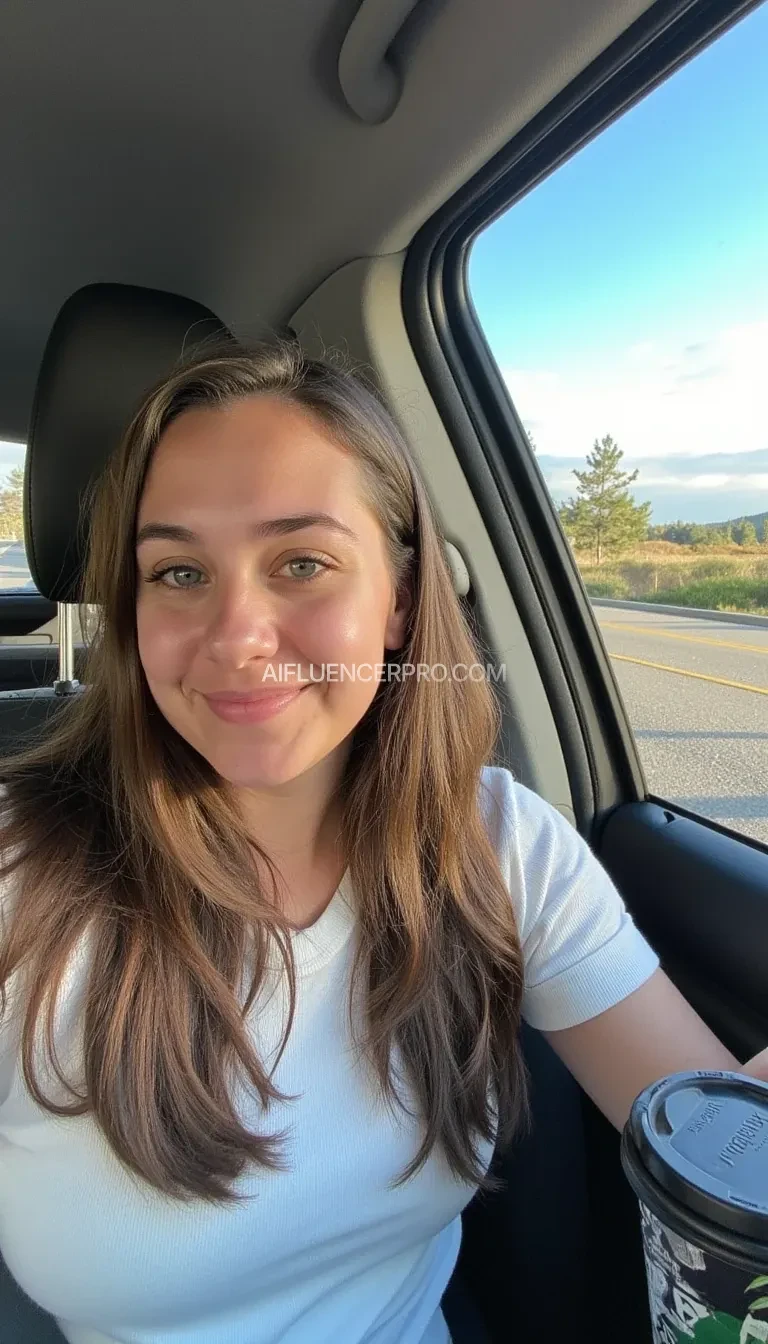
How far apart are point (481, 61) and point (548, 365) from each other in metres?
0.52

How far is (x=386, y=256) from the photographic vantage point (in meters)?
1.60

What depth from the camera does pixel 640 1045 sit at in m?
1.03

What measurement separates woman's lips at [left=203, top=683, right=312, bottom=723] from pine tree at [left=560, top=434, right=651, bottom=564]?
0.79 metres

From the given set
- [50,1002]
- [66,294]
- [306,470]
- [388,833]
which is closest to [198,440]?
[306,470]

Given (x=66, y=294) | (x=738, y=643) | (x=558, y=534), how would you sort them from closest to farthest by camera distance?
(x=738, y=643), (x=558, y=534), (x=66, y=294)

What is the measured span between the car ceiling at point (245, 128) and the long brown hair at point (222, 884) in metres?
0.42

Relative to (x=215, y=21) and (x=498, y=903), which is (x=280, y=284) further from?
(x=498, y=903)

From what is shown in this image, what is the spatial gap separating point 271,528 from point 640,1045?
773 mm

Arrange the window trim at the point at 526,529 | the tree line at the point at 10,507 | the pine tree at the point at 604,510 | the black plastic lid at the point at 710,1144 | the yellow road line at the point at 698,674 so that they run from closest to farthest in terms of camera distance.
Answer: the black plastic lid at the point at 710,1144, the yellow road line at the point at 698,674, the pine tree at the point at 604,510, the window trim at the point at 526,529, the tree line at the point at 10,507

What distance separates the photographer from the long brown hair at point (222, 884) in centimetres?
90

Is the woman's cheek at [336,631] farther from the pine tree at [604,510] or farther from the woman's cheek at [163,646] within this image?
the pine tree at [604,510]

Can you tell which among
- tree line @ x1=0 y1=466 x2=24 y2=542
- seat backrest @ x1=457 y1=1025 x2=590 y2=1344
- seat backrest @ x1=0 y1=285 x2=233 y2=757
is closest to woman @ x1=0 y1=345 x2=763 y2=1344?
seat backrest @ x1=457 y1=1025 x2=590 y2=1344

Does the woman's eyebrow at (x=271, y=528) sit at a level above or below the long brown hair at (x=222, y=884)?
above

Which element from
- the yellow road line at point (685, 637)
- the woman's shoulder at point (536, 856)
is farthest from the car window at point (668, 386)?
the woman's shoulder at point (536, 856)
